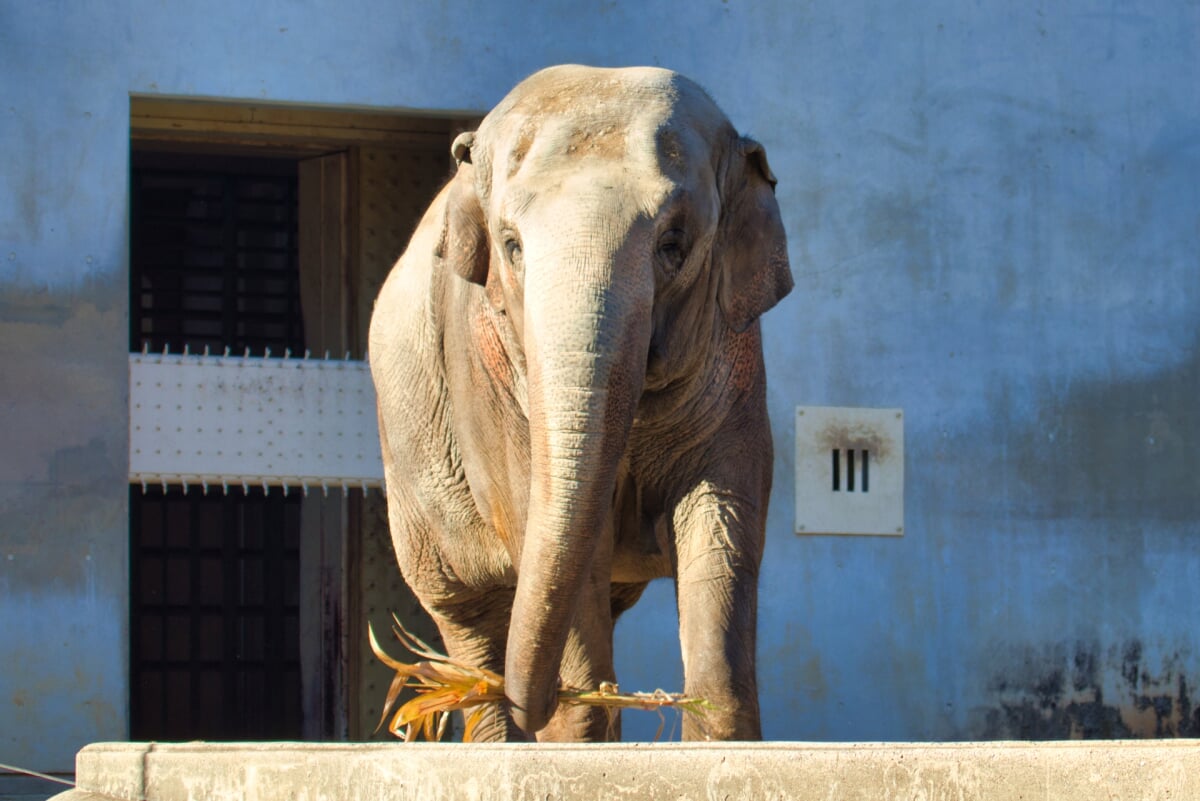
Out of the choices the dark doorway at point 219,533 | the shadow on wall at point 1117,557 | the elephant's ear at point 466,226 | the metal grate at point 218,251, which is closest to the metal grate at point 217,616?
the dark doorway at point 219,533

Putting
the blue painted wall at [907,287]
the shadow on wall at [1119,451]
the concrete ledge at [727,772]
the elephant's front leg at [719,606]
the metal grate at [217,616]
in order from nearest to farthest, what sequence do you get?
the concrete ledge at [727,772]
the elephant's front leg at [719,606]
the blue painted wall at [907,287]
the shadow on wall at [1119,451]
the metal grate at [217,616]

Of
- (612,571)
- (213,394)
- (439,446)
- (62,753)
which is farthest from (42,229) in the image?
(612,571)

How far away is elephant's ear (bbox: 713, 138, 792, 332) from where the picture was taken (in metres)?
4.78

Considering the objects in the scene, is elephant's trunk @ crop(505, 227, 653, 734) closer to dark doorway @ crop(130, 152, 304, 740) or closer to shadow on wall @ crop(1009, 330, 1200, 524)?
shadow on wall @ crop(1009, 330, 1200, 524)

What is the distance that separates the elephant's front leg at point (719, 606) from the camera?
4535mm

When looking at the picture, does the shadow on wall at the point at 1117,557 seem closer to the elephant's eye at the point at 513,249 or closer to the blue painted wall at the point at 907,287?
the blue painted wall at the point at 907,287

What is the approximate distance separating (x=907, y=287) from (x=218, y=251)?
10.5 ft

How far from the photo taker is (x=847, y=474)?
25.6 feet

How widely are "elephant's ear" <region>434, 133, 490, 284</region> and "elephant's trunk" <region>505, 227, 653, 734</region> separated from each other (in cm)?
63

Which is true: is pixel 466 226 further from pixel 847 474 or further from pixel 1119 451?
pixel 1119 451

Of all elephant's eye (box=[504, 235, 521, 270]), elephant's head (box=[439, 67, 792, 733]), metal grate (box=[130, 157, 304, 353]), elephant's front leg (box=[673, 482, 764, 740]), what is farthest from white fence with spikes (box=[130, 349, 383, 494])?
elephant's eye (box=[504, 235, 521, 270])

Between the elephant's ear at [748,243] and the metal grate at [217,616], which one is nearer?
the elephant's ear at [748,243]

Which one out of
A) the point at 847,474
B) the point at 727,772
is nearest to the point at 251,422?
the point at 847,474

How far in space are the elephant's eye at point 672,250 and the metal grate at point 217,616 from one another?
5128mm
